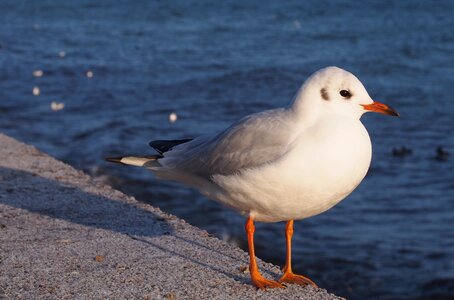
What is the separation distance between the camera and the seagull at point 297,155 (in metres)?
3.79

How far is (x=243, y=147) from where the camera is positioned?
410 cm

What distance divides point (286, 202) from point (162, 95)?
39.2 feet

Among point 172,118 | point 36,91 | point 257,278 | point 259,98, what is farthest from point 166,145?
point 36,91

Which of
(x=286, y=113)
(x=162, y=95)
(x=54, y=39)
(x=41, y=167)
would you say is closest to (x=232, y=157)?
(x=286, y=113)

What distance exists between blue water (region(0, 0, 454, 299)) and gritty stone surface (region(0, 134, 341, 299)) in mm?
2779

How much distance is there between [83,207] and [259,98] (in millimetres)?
10140

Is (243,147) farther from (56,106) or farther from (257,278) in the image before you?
(56,106)

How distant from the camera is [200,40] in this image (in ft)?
78.7

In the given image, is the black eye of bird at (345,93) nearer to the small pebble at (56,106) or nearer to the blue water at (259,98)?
the blue water at (259,98)

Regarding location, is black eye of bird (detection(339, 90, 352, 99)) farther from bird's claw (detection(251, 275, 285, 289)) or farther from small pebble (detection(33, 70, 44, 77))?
small pebble (detection(33, 70, 44, 77))

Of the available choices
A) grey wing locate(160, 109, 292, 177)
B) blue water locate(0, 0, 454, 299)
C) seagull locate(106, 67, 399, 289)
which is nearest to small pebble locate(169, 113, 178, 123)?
blue water locate(0, 0, 454, 299)

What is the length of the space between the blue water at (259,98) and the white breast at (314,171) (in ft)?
12.4

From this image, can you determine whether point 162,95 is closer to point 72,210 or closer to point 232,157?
point 72,210

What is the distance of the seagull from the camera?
149 inches
